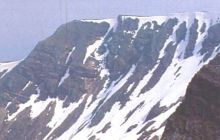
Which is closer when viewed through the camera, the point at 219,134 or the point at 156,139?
the point at 219,134

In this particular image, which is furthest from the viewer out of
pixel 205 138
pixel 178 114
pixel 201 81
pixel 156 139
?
pixel 156 139

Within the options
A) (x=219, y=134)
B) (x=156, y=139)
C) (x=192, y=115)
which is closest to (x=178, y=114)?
(x=192, y=115)

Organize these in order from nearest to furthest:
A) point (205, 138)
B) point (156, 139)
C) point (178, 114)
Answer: point (205, 138)
point (178, 114)
point (156, 139)

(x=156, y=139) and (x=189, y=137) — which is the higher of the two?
(x=189, y=137)

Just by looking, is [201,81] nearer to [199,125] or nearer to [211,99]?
[211,99]

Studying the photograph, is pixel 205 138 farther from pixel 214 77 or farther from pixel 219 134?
pixel 214 77

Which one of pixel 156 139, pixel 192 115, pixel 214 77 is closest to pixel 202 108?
pixel 192 115
